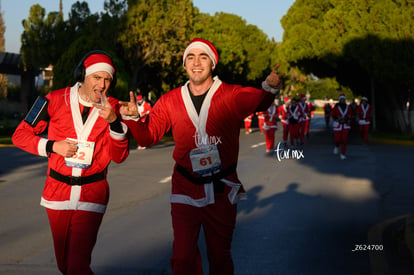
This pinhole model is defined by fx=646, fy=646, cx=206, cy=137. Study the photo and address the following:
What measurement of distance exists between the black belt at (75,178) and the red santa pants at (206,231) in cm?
62

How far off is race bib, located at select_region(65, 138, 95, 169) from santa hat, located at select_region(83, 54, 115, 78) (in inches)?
20.8

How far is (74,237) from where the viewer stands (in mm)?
4426

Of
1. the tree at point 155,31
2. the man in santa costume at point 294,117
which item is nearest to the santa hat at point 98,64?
the man in santa costume at point 294,117

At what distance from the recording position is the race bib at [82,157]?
452 cm

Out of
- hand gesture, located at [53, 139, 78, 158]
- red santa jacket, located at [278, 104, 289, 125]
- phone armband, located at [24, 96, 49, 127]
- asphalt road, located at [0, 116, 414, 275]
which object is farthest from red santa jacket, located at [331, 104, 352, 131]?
hand gesture, located at [53, 139, 78, 158]

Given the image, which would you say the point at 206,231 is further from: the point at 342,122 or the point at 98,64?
the point at 342,122

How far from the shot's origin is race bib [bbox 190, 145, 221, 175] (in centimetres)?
439

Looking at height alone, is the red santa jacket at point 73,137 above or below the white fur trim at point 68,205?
above

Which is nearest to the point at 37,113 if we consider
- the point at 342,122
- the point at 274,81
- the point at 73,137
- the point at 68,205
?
the point at 73,137

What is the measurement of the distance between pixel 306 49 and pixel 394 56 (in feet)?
32.3

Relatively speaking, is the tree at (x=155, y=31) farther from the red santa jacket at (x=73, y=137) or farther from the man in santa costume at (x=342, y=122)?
the red santa jacket at (x=73, y=137)

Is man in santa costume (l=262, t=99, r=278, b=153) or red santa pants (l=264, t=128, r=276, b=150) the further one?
red santa pants (l=264, t=128, r=276, b=150)

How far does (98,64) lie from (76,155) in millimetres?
673

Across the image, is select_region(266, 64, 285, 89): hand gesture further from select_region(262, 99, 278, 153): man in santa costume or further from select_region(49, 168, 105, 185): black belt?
select_region(262, 99, 278, 153): man in santa costume
